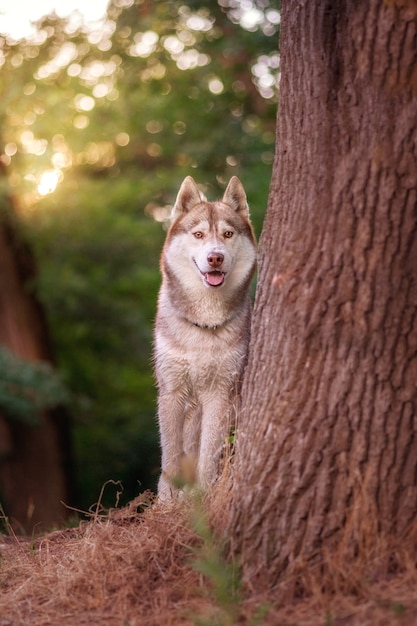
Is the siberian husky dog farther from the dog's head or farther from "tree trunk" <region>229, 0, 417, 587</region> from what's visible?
"tree trunk" <region>229, 0, 417, 587</region>

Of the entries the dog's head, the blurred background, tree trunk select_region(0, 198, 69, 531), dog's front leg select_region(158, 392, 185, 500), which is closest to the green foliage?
the blurred background

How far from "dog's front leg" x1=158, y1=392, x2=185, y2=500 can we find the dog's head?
0.83 meters

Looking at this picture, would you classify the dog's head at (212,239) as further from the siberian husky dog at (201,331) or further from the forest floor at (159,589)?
the forest floor at (159,589)

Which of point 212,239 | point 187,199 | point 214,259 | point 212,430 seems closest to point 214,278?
point 214,259

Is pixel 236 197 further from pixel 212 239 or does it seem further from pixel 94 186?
pixel 94 186

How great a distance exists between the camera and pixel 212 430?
605 cm

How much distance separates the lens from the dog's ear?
6.53m

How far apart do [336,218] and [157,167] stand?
41.5ft

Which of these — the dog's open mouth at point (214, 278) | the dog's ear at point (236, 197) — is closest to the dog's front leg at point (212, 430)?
the dog's open mouth at point (214, 278)

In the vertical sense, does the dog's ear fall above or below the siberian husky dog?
above

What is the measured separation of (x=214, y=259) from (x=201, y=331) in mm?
487

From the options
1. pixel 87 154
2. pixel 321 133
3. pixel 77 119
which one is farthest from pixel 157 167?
pixel 321 133

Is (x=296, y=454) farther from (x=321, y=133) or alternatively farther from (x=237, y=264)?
(x=237, y=264)

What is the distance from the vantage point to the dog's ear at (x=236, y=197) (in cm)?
653
